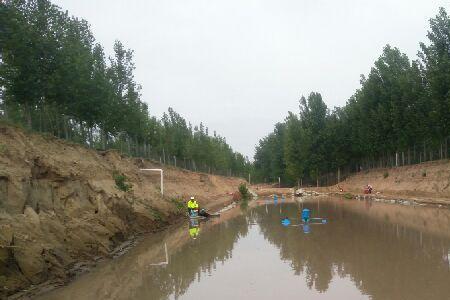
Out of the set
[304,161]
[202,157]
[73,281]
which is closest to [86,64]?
[73,281]

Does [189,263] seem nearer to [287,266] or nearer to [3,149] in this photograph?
[287,266]

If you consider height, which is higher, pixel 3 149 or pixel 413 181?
pixel 3 149

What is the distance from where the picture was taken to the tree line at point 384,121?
44.3 meters

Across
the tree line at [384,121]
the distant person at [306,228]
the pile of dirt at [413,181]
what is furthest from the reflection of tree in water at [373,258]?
the tree line at [384,121]

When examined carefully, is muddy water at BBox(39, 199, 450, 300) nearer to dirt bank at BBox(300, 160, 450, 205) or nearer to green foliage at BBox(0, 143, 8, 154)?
green foliage at BBox(0, 143, 8, 154)

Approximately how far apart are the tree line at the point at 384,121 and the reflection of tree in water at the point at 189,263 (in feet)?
95.6

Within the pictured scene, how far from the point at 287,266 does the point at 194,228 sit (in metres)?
15.0

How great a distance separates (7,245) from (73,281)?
312 cm

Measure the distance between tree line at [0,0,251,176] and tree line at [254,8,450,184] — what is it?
109ft

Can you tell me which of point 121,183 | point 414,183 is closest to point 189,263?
point 121,183

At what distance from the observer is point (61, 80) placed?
31812 mm

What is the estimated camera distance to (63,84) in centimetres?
3241

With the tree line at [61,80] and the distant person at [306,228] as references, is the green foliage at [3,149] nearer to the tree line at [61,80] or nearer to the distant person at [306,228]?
the tree line at [61,80]

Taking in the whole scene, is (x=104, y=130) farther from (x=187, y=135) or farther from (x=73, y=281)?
(x=187, y=135)
